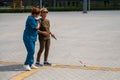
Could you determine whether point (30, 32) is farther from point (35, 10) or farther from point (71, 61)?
point (71, 61)

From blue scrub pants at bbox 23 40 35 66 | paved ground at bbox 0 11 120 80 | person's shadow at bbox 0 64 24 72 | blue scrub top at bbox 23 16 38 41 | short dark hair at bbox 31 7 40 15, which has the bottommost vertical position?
paved ground at bbox 0 11 120 80

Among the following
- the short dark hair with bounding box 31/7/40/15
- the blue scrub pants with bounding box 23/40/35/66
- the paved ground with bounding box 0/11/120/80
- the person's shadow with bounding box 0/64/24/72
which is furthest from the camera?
the person's shadow with bounding box 0/64/24/72

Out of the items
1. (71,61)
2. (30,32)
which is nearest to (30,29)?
(30,32)

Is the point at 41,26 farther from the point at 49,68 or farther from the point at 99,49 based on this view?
the point at 99,49

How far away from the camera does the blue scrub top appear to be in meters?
8.50

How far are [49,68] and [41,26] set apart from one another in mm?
1018

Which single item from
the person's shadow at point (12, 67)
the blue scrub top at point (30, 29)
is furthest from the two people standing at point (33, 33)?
the person's shadow at point (12, 67)

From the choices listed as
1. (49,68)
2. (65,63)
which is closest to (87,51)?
(65,63)

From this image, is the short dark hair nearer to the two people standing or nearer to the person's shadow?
the two people standing

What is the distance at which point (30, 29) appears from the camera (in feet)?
28.2

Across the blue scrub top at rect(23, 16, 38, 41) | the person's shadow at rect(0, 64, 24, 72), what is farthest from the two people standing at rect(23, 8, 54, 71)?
the person's shadow at rect(0, 64, 24, 72)

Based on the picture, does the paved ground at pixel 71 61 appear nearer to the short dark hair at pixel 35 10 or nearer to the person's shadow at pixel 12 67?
the person's shadow at pixel 12 67

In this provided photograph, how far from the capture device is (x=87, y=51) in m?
12.2

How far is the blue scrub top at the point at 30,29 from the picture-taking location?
8.50 meters
